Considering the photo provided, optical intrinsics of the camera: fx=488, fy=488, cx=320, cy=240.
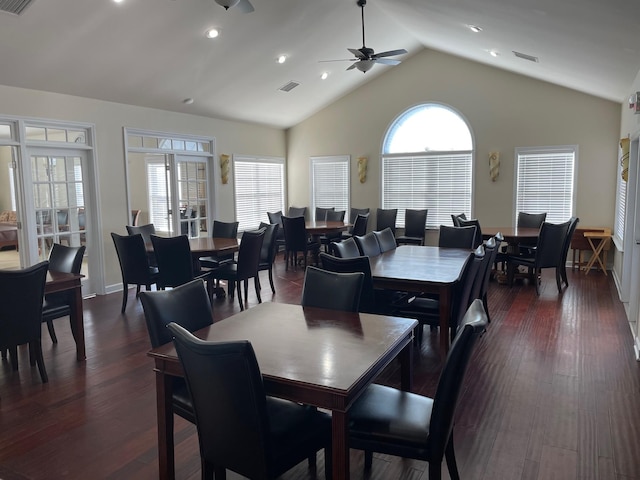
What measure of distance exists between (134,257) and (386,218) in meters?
5.10

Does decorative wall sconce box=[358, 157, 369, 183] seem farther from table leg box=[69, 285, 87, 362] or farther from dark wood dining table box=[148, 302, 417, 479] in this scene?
dark wood dining table box=[148, 302, 417, 479]

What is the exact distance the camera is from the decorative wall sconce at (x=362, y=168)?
946 cm

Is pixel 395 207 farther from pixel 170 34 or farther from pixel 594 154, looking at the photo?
pixel 170 34

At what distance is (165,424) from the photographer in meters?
2.24

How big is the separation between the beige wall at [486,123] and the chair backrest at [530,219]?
22.7 inches

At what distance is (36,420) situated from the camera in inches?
119

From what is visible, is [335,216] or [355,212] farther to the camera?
[355,212]

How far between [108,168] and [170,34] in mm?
1977

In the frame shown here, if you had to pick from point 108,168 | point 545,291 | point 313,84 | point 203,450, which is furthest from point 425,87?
point 203,450

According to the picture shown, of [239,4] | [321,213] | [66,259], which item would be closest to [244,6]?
[239,4]

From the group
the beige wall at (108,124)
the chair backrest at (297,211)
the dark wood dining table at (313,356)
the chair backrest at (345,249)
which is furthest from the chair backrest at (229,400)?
the chair backrest at (297,211)

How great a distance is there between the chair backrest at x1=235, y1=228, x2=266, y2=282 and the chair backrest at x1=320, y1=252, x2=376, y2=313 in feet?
6.47

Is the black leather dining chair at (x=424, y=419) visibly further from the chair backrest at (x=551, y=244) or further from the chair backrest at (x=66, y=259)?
the chair backrest at (x=551, y=244)

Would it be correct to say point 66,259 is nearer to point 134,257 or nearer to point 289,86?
point 134,257
